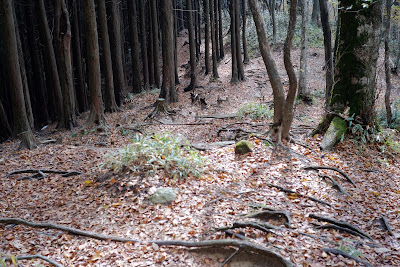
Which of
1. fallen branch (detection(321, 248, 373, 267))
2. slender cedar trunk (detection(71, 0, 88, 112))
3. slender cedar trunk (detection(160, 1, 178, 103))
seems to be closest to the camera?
fallen branch (detection(321, 248, 373, 267))

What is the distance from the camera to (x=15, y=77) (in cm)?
952

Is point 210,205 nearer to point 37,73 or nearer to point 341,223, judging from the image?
point 341,223

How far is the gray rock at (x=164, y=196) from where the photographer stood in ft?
17.8

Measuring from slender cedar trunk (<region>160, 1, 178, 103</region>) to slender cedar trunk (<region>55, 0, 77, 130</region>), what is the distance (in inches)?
173

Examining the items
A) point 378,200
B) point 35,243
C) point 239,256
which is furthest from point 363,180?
point 35,243

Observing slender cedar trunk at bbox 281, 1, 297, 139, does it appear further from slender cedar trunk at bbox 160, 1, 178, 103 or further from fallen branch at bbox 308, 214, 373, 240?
slender cedar trunk at bbox 160, 1, 178, 103

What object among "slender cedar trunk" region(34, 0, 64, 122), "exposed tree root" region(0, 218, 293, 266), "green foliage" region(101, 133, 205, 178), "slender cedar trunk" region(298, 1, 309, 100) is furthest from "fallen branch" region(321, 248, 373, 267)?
"slender cedar trunk" region(34, 0, 64, 122)

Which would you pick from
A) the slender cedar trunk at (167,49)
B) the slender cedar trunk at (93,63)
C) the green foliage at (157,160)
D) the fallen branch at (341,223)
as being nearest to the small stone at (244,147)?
the green foliage at (157,160)

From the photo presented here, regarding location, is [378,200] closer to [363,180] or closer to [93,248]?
[363,180]

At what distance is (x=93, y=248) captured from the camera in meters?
4.45

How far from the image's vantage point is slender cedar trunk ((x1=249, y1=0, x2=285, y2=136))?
7.19m

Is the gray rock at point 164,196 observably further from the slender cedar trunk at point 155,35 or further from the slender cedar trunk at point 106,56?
the slender cedar trunk at point 155,35

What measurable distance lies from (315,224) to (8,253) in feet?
14.3

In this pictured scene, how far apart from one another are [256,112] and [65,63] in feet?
25.7
